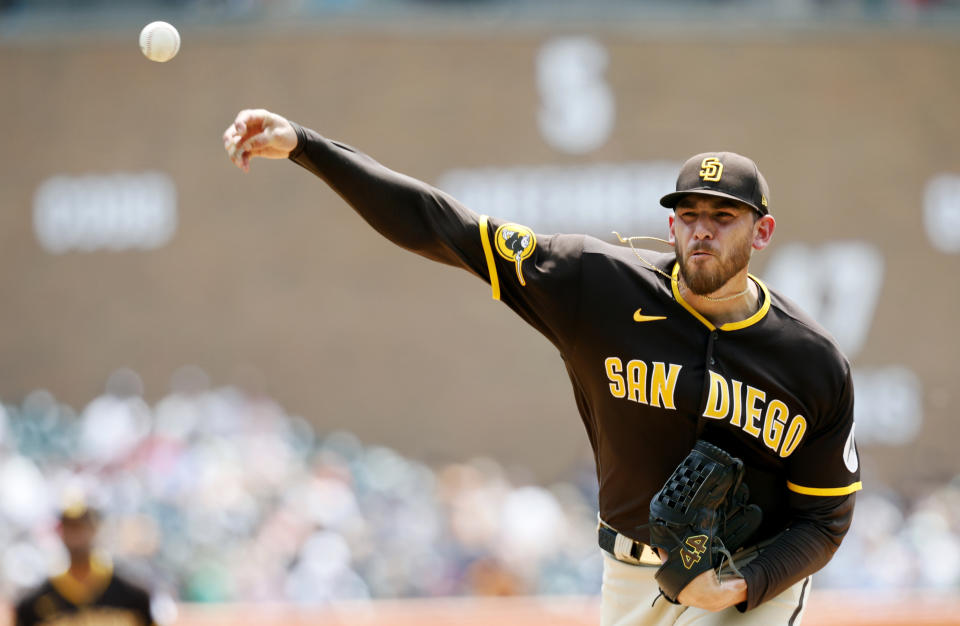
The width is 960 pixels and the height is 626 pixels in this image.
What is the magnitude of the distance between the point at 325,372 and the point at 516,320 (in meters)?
2.54

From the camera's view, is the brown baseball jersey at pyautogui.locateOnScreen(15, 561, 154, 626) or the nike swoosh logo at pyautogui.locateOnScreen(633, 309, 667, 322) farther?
the brown baseball jersey at pyautogui.locateOnScreen(15, 561, 154, 626)

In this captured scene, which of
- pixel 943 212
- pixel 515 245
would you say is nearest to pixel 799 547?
pixel 515 245

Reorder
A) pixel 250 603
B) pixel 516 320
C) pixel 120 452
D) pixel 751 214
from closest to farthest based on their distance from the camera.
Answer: pixel 751 214 → pixel 250 603 → pixel 120 452 → pixel 516 320

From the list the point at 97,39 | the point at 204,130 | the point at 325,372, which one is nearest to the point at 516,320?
the point at 325,372

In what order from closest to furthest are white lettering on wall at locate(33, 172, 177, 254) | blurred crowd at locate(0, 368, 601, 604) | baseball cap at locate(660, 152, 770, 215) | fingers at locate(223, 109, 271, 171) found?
fingers at locate(223, 109, 271, 171) < baseball cap at locate(660, 152, 770, 215) < blurred crowd at locate(0, 368, 601, 604) < white lettering on wall at locate(33, 172, 177, 254)

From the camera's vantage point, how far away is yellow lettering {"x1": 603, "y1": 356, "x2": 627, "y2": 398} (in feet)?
12.0

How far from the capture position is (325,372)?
15727mm

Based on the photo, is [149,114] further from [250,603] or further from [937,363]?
[937,363]

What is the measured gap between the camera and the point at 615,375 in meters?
3.65

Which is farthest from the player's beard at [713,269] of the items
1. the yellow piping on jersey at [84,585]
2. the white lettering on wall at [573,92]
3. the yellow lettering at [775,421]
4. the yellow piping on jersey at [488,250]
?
the white lettering on wall at [573,92]

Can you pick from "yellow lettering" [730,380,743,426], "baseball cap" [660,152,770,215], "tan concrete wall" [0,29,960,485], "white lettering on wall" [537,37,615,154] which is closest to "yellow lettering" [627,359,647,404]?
"yellow lettering" [730,380,743,426]

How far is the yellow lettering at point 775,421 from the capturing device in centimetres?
358

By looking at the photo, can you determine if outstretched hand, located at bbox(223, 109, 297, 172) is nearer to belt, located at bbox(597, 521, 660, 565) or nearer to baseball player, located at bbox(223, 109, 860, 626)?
baseball player, located at bbox(223, 109, 860, 626)

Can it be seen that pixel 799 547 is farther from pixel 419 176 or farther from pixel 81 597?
pixel 419 176
